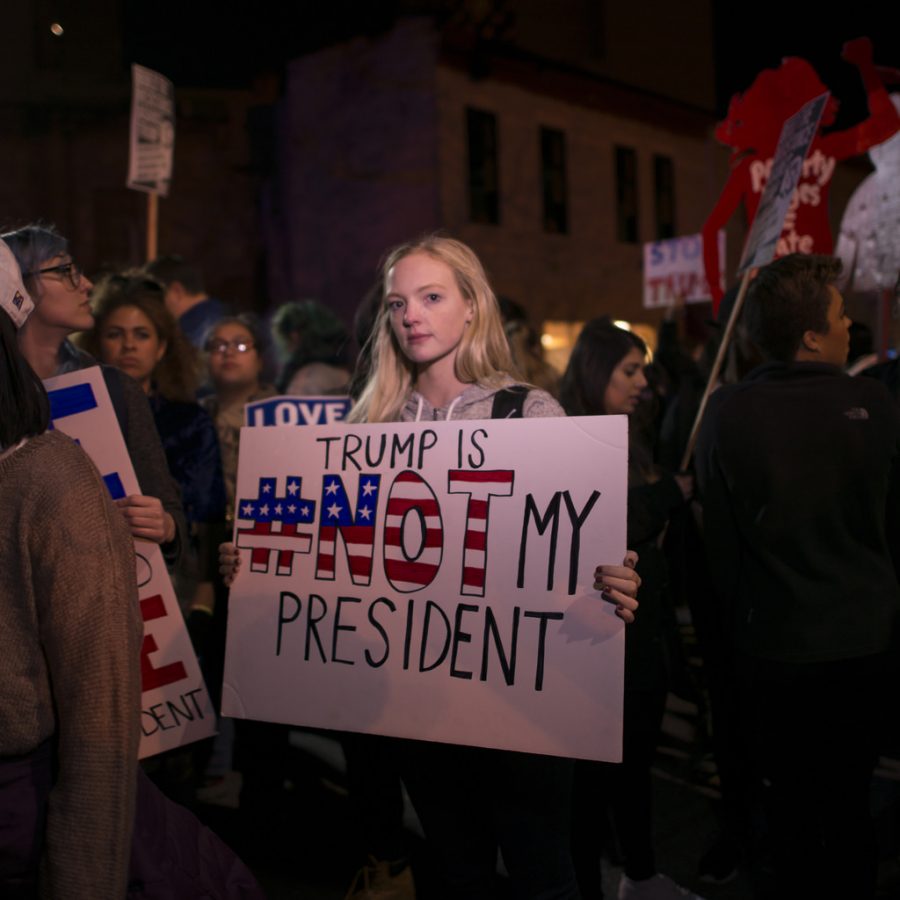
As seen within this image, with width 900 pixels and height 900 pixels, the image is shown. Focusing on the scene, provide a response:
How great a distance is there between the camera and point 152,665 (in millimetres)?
2607

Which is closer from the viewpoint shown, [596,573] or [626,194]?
[596,573]

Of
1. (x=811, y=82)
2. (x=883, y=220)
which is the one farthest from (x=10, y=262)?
(x=883, y=220)

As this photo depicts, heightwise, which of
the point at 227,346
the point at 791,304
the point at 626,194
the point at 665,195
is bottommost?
the point at 791,304

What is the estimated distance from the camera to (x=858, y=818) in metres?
2.61

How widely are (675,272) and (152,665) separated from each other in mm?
8843

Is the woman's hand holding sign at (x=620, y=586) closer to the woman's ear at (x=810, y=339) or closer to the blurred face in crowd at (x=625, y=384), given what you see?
the woman's ear at (x=810, y=339)

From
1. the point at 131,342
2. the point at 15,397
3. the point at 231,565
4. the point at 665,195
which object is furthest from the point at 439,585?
the point at 665,195

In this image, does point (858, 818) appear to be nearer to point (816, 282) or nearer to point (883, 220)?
point (816, 282)

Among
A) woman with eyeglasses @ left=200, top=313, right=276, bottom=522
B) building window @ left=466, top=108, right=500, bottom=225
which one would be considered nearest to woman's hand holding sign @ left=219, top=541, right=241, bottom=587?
woman with eyeglasses @ left=200, top=313, right=276, bottom=522

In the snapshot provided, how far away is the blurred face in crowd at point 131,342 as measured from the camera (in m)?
3.67

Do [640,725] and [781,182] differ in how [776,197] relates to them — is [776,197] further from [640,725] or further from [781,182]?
[640,725]

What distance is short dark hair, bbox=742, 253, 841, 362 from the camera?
9.04ft

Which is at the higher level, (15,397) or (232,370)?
(232,370)

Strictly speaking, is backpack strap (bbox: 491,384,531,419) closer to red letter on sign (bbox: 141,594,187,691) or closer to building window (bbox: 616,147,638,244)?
red letter on sign (bbox: 141,594,187,691)
